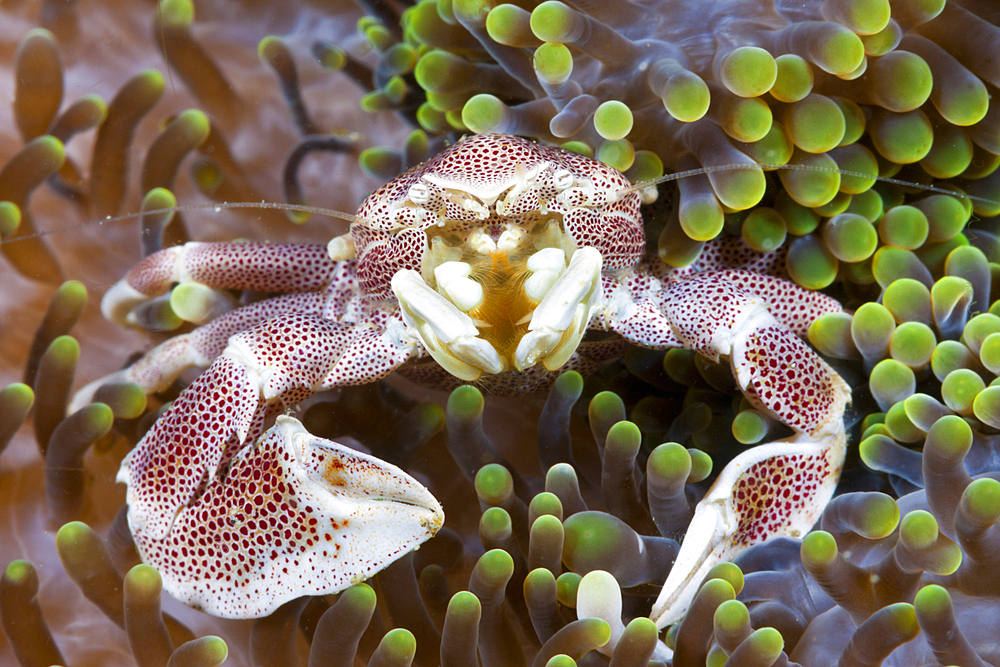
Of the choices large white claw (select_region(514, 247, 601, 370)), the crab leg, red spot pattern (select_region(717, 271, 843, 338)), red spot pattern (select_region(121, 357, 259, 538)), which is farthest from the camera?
the crab leg

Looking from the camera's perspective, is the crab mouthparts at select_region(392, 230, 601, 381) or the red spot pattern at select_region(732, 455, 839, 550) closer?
the crab mouthparts at select_region(392, 230, 601, 381)

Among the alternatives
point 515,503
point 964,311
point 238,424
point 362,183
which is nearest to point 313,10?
point 362,183

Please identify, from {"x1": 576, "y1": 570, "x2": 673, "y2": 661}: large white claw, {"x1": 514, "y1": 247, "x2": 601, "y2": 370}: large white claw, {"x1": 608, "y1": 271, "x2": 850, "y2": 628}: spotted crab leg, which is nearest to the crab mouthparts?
{"x1": 514, "y1": 247, "x2": 601, "y2": 370}: large white claw

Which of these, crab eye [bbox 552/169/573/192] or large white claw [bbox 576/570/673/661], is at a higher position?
crab eye [bbox 552/169/573/192]

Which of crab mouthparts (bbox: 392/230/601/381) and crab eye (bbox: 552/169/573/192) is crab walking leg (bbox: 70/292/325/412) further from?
crab eye (bbox: 552/169/573/192)

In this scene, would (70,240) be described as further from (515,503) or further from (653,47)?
(653,47)
